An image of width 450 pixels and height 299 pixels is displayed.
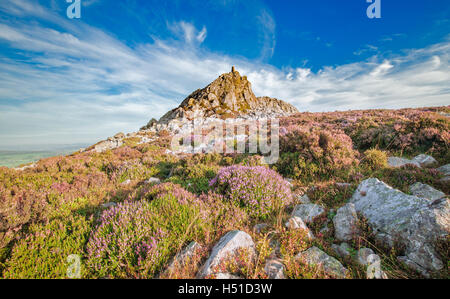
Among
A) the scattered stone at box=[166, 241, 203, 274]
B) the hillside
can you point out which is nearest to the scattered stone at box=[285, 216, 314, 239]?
the hillside

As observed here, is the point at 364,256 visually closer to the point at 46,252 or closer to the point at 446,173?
the point at 446,173

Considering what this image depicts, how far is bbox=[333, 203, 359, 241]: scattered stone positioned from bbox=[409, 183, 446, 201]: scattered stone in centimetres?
207

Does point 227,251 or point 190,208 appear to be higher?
point 190,208

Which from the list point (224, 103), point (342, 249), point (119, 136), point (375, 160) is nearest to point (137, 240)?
point (342, 249)

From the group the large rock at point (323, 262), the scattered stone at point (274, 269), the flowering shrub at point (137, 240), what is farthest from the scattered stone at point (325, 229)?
the flowering shrub at point (137, 240)

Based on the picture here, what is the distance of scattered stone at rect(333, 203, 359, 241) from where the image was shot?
10.7 feet

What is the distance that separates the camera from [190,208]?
374 cm

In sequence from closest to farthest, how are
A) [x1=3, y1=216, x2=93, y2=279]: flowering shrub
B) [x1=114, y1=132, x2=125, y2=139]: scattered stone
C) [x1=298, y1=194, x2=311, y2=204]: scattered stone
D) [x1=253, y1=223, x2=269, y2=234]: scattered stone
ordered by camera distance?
[x1=3, y1=216, x2=93, y2=279]: flowering shrub
[x1=253, y1=223, x2=269, y2=234]: scattered stone
[x1=298, y1=194, x2=311, y2=204]: scattered stone
[x1=114, y1=132, x2=125, y2=139]: scattered stone

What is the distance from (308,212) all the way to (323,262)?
1611 mm

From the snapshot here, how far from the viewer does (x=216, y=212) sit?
3.89m

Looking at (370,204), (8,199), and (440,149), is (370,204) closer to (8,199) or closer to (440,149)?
(440,149)

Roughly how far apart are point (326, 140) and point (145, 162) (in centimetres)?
907

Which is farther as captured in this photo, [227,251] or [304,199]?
[304,199]

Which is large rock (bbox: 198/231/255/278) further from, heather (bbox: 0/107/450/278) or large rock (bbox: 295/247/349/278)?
large rock (bbox: 295/247/349/278)
